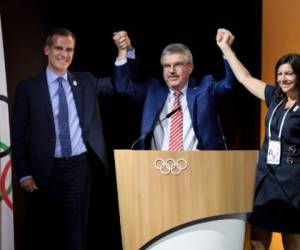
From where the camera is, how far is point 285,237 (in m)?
3.22

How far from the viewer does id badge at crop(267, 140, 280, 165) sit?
10.3 ft

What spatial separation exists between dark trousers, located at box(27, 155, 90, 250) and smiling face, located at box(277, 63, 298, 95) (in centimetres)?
136

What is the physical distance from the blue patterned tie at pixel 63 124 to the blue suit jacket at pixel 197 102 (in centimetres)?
38

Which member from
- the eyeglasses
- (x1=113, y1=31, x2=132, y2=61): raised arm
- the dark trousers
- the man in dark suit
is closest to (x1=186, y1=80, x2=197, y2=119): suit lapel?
the eyeglasses

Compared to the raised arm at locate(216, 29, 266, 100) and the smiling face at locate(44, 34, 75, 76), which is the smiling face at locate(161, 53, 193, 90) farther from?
the smiling face at locate(44, 34, 75, 76)

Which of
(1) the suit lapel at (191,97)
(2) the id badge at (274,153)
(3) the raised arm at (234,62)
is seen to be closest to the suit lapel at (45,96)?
(1) the suit lapel at (191,97)

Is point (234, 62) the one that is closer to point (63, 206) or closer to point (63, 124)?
point (63, 124)

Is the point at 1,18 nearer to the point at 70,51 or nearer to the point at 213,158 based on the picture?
the point at 70,51

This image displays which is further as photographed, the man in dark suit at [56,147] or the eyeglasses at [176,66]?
the eyeglasses at [176,66]

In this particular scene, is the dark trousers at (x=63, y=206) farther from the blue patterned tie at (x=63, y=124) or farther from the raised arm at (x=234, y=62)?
the raised arm at (x=234, y=62)

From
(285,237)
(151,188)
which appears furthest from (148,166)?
(285,237)

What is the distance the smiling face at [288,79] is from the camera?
3.22m

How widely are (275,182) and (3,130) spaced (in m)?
1.71

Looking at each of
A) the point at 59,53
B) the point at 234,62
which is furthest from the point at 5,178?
the point at 234,62
